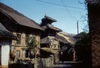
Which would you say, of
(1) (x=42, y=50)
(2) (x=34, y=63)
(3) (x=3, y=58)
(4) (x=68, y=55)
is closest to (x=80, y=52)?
(2) (x=34, y=63)

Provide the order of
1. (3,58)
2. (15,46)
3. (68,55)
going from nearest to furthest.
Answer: (3,58) < (15,46) < (68,55)

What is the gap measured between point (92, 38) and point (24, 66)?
40.2ft

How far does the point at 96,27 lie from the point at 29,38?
26.9 m

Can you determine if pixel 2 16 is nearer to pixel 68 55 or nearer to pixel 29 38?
pixel 29 38

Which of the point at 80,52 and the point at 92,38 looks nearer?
the point at 92,38

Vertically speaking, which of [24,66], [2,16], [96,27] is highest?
[2,16]

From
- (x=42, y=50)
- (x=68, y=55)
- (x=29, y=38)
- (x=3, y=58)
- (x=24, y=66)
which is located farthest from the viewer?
(x=68, y=55)

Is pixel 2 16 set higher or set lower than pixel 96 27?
higher

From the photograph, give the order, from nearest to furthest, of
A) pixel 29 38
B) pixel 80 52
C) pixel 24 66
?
pixel 24 66 → pixel 80 52 → pixel 29 38

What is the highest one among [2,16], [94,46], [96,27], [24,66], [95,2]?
[2,16]

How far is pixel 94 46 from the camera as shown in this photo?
1136cm

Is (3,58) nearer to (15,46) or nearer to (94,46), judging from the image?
(94,46)

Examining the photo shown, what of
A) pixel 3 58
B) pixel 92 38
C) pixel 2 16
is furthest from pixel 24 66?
pixel 2 16

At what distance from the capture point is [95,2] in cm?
1109
